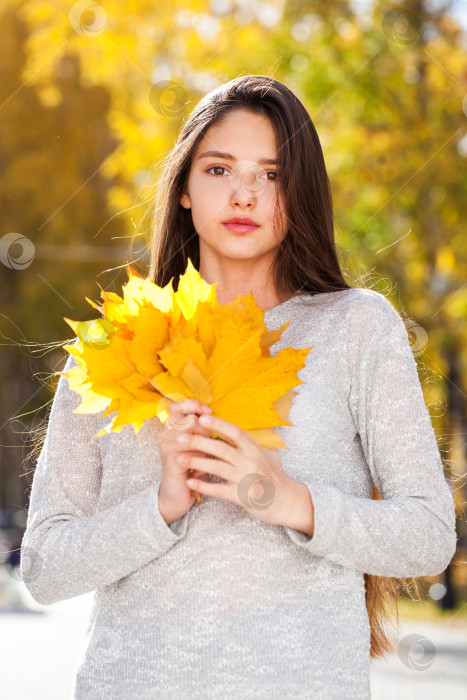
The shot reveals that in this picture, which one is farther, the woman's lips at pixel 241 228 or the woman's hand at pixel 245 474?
the woman's lips at pixel 241 228

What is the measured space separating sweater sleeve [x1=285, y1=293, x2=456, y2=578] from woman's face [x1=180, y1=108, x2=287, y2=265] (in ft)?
1.16

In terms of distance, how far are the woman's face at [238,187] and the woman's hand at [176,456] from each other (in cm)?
62

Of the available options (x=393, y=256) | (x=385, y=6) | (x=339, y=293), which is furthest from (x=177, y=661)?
(x=393, y=256)

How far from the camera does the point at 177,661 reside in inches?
83.4

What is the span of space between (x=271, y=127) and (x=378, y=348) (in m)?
0.64

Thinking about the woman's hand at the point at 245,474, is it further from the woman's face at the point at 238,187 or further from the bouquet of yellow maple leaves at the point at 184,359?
the woman's face at the point at 238,187

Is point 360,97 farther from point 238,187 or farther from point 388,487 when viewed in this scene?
point 388,487

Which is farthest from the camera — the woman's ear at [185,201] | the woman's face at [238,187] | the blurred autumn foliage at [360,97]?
the blurred autumn foliage at [360,97]

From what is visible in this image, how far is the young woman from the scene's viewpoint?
2.09 metres

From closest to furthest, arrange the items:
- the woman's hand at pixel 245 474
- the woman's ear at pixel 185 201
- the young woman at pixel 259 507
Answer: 1. the woman's hand at pixel 245 474
2. the young woman at pixel 259 507
3. the woman's ear at pixel 185 201

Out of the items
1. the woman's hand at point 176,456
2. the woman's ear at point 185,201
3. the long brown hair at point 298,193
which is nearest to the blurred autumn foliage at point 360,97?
the woman's ear at point 185,201

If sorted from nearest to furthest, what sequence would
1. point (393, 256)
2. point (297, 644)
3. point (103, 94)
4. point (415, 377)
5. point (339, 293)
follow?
point (297, 644) < point (415, 377) < point (339, 293) < point (393, 256) < point (103, 94)

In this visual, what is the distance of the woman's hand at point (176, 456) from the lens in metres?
2.01

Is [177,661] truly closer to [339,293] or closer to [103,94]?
[339,293]
